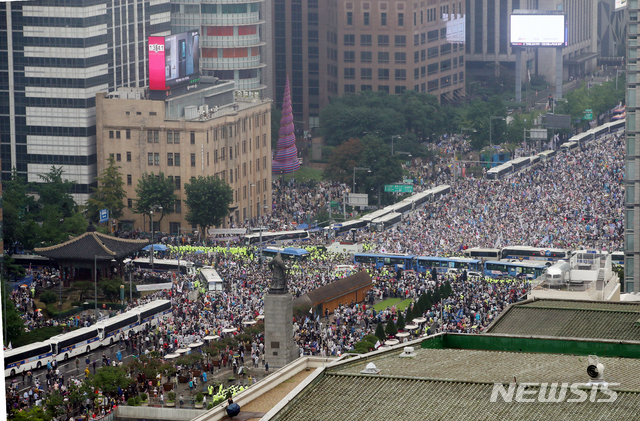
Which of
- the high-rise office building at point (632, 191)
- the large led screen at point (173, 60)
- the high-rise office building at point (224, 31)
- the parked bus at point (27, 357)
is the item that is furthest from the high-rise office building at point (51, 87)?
the high-rise office building at point (632, 191)

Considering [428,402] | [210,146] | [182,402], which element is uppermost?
[210,146]

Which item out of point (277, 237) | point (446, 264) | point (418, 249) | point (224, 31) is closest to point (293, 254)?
point (277, 237)

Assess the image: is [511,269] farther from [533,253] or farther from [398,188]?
[398,188]

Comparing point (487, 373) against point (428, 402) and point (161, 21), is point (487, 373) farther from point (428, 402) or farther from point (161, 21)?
point (161, 21)

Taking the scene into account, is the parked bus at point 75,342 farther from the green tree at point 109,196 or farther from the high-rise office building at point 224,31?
the high-rise office building at point 224,31

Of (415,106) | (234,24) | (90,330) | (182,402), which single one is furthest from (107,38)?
(182,402)

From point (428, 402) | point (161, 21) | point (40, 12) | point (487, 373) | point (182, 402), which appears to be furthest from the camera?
point (161, 21)
